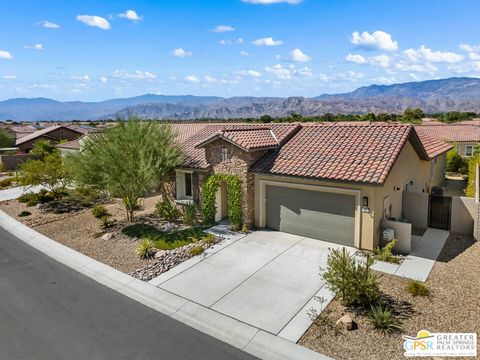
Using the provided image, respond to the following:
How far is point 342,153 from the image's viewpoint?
15852mm

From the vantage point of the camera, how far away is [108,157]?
17344mm

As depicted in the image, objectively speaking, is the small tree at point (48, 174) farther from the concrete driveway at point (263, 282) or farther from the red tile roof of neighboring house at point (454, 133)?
the red tile roof of neighboring house at point (454, 133)

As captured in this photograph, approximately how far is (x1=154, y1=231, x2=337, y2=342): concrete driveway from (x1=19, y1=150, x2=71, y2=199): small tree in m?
16.0

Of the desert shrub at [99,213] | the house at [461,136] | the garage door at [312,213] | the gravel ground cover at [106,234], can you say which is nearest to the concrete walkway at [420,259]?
the garage door at [312,213]

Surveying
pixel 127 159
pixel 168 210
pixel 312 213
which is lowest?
pixel 168 210

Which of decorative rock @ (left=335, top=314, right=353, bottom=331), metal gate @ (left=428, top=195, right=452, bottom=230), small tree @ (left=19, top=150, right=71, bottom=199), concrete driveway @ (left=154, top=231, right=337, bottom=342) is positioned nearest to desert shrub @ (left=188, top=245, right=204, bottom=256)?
concrete driveway @ (left=154, top=231, right=337, bottom=342)

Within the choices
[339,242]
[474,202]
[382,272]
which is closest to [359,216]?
[339,242]

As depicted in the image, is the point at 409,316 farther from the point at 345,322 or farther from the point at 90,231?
the point at 90,231

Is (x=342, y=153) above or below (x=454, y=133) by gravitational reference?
below

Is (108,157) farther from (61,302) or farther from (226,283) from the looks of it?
(226,283)

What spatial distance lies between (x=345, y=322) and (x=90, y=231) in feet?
47.8

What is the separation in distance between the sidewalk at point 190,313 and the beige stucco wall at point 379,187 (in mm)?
7098

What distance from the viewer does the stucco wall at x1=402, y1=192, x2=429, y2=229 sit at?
16938 millimetres

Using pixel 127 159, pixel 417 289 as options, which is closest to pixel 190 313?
pixel 417 289
